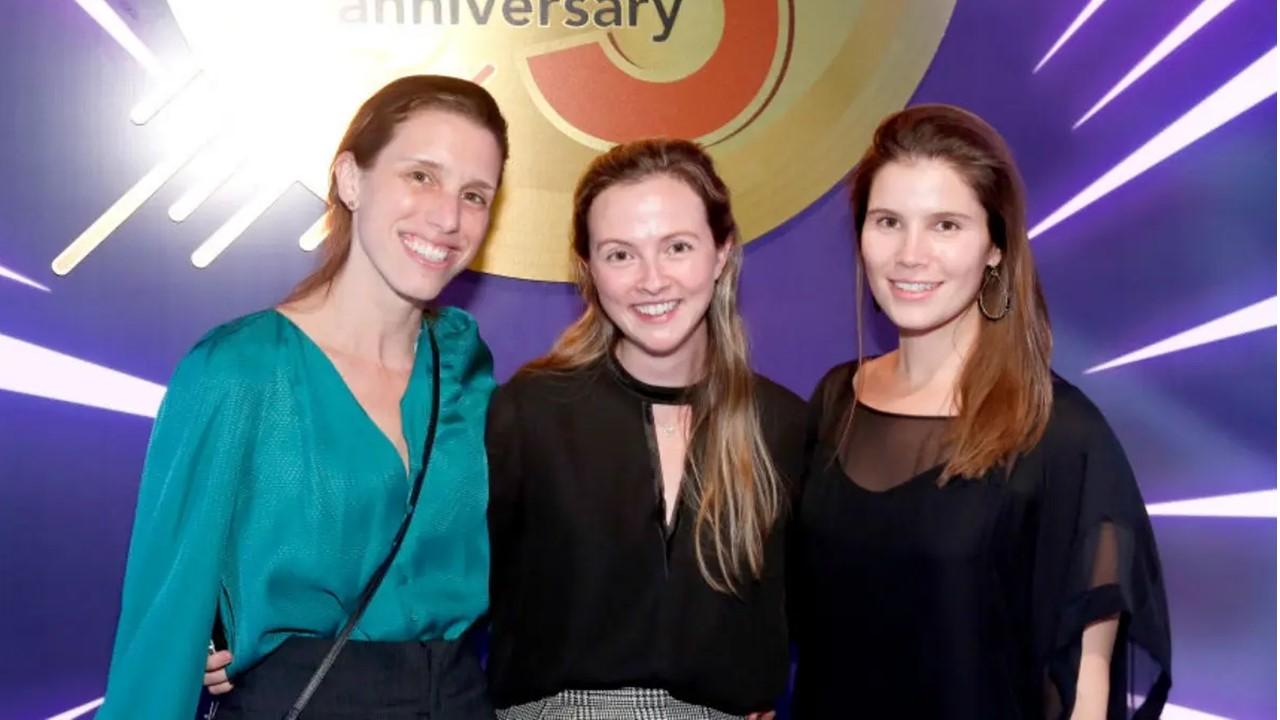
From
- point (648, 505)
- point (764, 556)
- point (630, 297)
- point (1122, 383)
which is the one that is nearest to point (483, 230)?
point (630, 297)

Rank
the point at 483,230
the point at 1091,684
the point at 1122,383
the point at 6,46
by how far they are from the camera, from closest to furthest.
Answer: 1. the point at 1091,684
2. the point at 483,230
3. the point at 6,46
4. the point at 1122,383

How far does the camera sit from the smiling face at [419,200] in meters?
2.34

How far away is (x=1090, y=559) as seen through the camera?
2260mm

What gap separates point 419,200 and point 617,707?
1.03 meters

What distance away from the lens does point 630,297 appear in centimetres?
244

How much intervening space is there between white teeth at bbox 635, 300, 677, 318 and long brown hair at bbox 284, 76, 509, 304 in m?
0.45

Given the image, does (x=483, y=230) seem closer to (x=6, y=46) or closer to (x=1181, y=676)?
(x=6, y=46)

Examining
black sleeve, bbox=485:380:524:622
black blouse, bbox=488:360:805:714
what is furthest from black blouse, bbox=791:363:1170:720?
black sleeve, bbox=485:380:524:622

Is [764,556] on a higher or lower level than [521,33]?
lower

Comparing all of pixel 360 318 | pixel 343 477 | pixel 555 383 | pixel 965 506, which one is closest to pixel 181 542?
pixel 343 477

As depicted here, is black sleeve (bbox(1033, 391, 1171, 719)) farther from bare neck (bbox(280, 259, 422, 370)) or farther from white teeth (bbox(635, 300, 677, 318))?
bare neck (bbox(280, 259, 422, 370))

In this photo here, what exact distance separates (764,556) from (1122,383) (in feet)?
4.45

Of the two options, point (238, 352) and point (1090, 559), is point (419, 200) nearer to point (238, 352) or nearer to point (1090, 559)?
point (238, 352)

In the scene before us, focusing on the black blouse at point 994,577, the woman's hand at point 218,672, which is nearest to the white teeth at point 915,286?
the black blouse at point 994,577
